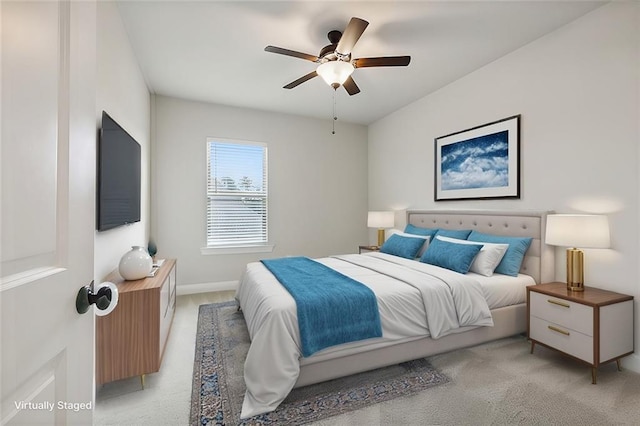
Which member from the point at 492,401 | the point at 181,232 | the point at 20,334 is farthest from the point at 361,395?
the point at 181,232

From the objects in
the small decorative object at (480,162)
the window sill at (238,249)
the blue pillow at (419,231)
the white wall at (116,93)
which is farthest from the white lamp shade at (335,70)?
the window sill at (238,249)

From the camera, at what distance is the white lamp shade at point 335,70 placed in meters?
2.39

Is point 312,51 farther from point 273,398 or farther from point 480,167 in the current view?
point 273,398

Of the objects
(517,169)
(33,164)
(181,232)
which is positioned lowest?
(181,232)

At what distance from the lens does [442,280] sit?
2.44 meters

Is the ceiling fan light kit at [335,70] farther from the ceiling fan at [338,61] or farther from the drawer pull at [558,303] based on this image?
the drawer pull at [558,303]

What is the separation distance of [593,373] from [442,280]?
1143 mm

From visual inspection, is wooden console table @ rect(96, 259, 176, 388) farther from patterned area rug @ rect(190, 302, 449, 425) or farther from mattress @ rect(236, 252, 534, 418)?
mattress @ rect(236, 252, 534, 418)

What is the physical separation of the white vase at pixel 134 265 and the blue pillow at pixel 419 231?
317 cm

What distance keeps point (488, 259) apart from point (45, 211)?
3153mm

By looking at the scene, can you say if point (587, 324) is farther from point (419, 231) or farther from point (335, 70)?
point (335, 70)

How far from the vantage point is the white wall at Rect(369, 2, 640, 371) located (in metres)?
2.19

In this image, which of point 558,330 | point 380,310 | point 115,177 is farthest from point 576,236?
point 115,177

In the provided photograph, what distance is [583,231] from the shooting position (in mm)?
2197
